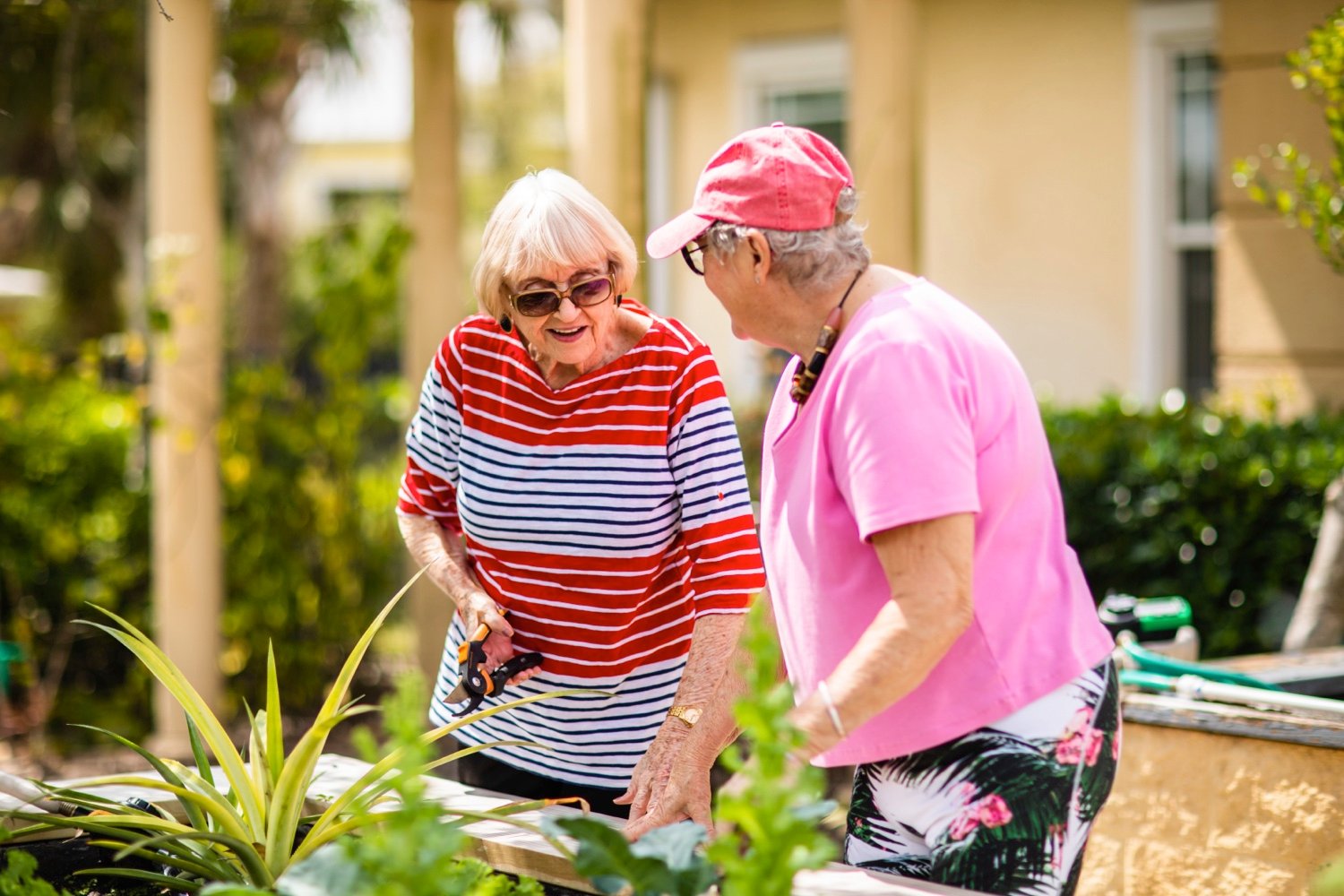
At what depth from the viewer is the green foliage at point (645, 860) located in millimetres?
1742

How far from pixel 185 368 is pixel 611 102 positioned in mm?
2053

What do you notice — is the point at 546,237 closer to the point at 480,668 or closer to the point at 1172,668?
the point at 480,668

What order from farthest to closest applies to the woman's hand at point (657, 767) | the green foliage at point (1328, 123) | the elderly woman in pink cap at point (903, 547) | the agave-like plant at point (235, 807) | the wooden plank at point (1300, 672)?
the green foliage at point (1328, 123) → the wooden plank at point (1300, 672) → the woman's hand at point (657, 767) → the agave-like plant at point (235, 807) → the elderly woman in pink cap at point (903, 547)

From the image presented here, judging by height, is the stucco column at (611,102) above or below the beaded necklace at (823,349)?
above

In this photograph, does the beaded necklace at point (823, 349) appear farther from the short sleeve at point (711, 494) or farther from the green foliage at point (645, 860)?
the green foliage at point (645, 860)

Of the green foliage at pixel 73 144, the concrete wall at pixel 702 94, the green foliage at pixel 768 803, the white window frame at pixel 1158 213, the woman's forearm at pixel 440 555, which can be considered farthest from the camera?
the concrete wall at pixel 702 94

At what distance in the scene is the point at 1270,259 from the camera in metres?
6.61

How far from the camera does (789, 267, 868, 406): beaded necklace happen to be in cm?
199

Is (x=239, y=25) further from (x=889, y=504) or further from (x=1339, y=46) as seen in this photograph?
(x=889, y=504)

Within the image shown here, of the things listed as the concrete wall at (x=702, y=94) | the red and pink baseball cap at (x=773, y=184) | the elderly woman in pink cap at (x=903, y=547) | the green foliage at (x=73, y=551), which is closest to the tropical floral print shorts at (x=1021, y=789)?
the elderly woman in pink cap at (x=903, y=547)

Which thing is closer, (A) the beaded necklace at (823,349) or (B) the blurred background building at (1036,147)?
(A) the beaded necklace at (823,349)

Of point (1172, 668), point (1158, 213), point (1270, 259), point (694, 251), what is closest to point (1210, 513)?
point (1270, 259)

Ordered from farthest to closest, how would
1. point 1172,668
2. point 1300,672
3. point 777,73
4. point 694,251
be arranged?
1. point 777,73
2. point 1300,672
3. point 1172,668
4. point 694,251

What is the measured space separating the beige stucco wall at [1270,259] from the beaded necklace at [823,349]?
494 cm
